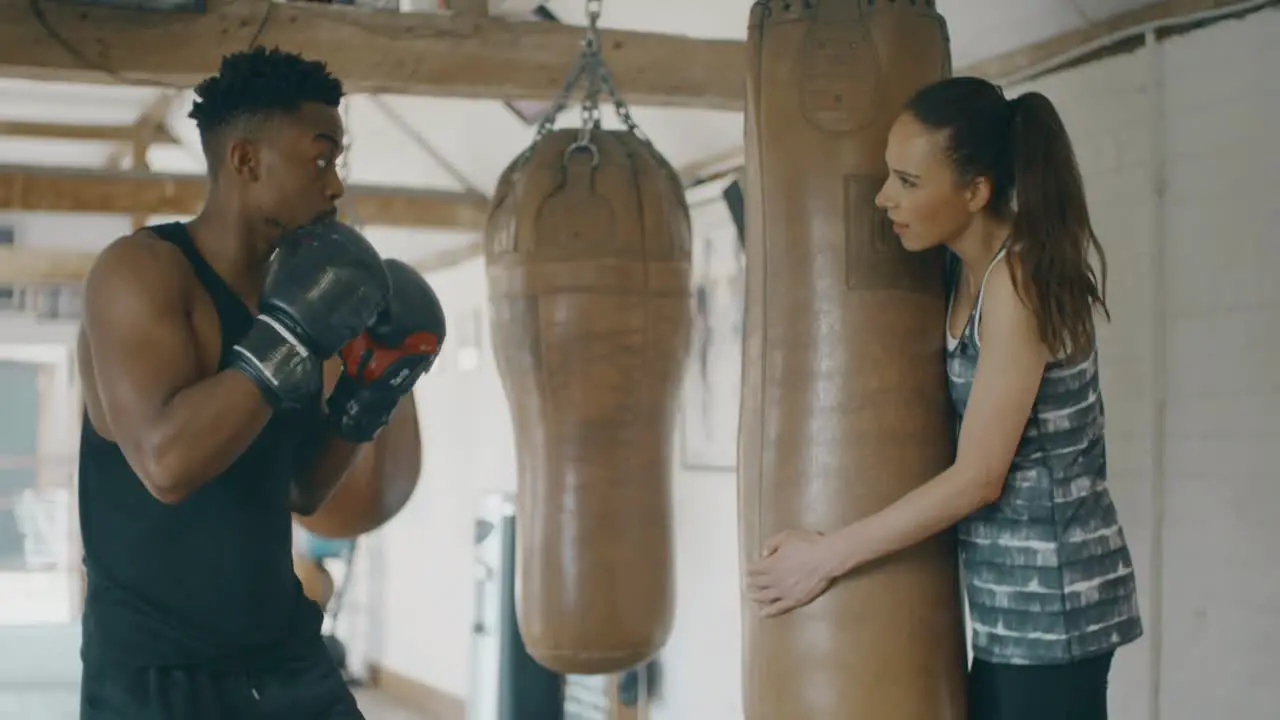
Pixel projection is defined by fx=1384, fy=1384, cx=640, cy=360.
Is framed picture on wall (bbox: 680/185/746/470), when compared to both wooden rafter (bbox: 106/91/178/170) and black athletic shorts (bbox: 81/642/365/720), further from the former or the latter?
wooden rafter (bbox: 106/91/178/170)

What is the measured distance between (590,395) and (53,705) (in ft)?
18.7

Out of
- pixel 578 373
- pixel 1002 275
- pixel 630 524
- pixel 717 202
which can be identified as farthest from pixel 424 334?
pixel 717 202

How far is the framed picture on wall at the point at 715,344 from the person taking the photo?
15.5 ft

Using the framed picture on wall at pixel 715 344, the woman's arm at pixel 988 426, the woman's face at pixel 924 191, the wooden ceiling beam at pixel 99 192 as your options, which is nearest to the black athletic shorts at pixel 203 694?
the woman's arm at pixel 988 426

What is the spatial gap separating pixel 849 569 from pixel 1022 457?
11.8 inches

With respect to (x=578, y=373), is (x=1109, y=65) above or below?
above

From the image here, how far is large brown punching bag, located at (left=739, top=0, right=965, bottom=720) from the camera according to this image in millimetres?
2074

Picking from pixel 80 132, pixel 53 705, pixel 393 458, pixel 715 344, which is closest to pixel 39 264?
pixel 80 132

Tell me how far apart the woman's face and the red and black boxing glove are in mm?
757

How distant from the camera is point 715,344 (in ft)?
16.0

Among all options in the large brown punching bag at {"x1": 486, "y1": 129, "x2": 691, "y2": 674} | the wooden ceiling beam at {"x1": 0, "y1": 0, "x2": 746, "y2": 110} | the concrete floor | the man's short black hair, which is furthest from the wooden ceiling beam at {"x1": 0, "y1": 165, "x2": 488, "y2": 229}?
the man's short black hair

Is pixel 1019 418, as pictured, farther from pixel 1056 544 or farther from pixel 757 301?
pixel 757 301

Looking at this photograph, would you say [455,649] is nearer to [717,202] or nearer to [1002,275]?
[717,202]

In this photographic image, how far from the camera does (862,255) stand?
6.99ft
